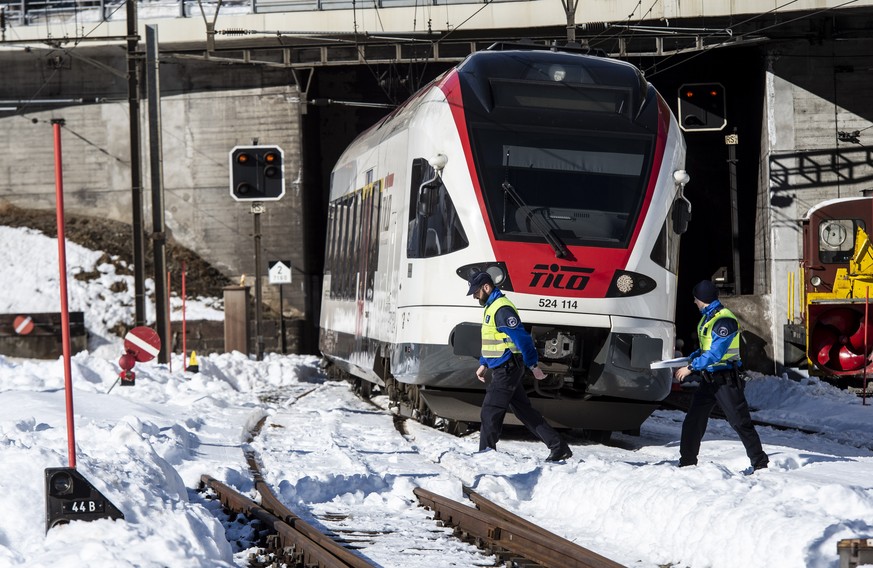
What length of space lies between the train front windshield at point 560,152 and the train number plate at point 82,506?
653cm

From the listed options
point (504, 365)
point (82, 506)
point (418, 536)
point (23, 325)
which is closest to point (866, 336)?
point (504, 365)

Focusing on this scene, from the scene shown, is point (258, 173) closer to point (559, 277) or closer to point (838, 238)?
point (838, 238)

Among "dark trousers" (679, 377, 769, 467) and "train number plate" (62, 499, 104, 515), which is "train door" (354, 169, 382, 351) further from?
"train number plate" (62, 499, 104, 515)

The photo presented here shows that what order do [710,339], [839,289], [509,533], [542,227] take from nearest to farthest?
1. [509,533]
2. [710,339]
3. [542,227]
4. [839,289]

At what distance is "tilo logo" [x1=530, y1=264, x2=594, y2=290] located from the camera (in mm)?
12289

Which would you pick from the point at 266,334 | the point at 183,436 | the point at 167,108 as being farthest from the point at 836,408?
the point at 167,108

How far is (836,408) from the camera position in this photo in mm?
18422

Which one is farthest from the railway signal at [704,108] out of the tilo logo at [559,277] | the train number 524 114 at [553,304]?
the train number 524 114 at [553,304]

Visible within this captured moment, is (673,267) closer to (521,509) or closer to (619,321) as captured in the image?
(619,321)

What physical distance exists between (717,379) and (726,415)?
1.04 feet

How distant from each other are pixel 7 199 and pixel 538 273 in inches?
1048

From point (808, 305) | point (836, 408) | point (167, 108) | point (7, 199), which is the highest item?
point (167, 108)

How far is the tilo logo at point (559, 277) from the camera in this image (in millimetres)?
12289

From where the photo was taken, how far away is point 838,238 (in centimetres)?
2150
